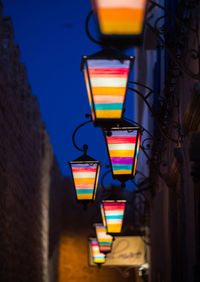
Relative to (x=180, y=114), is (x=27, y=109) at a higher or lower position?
higher

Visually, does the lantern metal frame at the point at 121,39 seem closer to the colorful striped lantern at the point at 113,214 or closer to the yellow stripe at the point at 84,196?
the yellow stripe at the point at 84,196

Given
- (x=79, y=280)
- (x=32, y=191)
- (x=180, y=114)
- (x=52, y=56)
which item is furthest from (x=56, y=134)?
(x=180, y=114)

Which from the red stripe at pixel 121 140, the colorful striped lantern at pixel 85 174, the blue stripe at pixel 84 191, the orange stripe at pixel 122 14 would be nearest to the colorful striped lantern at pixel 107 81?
the orange stripe at pixel 122 14

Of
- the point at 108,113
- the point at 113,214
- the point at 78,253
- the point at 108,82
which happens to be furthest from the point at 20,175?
the point at 78,253

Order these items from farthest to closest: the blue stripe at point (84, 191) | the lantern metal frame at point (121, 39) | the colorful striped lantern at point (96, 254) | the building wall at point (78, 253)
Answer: the building wall at point (78, 253) < the colorful striped lantern at point (96, 254) < the blue stripe at point (84, 191) < the lantern metal frame at point (121, 39)

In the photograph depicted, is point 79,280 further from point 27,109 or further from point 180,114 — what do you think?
point 180,114

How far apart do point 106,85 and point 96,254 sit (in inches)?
324

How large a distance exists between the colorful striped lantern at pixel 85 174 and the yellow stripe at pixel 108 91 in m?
2.19

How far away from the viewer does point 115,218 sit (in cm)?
733

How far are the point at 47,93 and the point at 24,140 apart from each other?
83.7m

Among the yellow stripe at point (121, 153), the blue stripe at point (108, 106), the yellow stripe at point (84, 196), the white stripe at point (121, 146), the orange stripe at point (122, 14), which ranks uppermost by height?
the orange stripe at point (122, 14)

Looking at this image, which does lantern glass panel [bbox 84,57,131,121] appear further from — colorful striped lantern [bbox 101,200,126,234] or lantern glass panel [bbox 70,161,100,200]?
colorful striped lantern [bbox 101,200,126,234]

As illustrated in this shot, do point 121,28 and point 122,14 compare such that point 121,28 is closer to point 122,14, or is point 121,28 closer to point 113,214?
point 122,14

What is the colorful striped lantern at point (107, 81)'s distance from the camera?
3.76 meters
